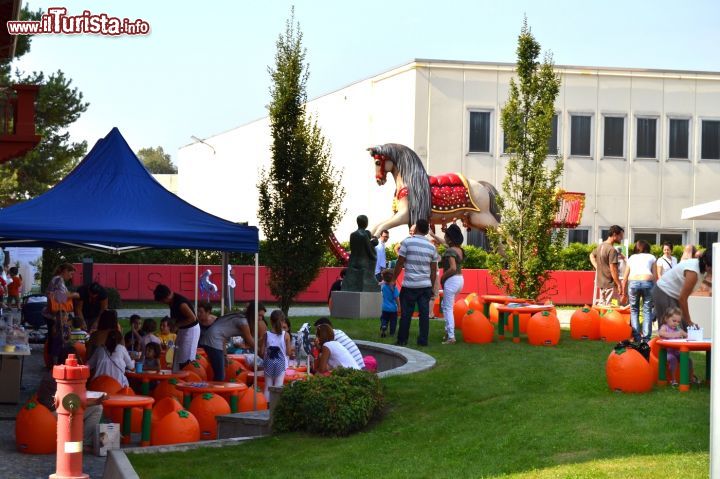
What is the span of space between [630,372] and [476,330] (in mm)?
5977

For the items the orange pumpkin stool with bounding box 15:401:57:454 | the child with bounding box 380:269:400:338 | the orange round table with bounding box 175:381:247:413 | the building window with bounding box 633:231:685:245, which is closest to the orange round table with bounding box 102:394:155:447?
the orange pumpkin stool with bounding box 15:401:57:454

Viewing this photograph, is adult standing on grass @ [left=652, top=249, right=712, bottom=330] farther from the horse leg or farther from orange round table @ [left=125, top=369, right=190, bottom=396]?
the horse leg

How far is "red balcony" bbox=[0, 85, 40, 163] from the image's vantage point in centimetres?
2528

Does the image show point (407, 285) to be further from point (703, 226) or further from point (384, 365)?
point (703, 226)

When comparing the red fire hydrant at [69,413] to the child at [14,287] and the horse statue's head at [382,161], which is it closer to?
the horse statue's head at [382,161]

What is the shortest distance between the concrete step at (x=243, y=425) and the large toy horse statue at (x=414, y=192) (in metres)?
13.5

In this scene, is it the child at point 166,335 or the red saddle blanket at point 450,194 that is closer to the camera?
the child at point 166,335

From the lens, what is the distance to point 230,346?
738 inches

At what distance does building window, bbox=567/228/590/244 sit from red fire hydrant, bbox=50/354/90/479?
33957 millimetres

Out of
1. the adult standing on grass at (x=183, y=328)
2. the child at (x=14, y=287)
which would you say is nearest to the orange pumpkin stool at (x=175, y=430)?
the adult standing on grass at (x=183, y=328)

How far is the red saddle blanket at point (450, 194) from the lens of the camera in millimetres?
29953

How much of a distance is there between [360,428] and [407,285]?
519cm

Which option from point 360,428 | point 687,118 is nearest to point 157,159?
point 687,118

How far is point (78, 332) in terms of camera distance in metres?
17.7
